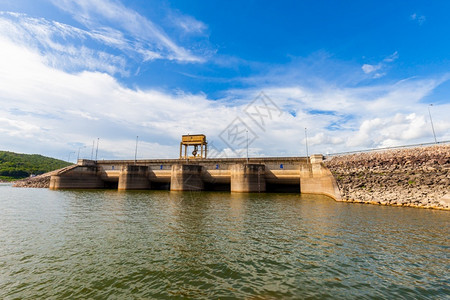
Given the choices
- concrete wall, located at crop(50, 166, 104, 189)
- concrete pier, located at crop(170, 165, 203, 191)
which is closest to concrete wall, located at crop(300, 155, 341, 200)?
concrete pier, located at crop(170, 165, 203, 191)

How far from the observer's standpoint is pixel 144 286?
6.48 metres

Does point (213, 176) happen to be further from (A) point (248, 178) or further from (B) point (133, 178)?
(B) point (133, 178)

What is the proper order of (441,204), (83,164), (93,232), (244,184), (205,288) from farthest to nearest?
(83,164) < (244,184) < (441,204) < (93,232) < (205,288)

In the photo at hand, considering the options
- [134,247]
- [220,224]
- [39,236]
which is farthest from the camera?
[220,224]

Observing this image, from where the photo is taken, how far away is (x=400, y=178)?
2614cm

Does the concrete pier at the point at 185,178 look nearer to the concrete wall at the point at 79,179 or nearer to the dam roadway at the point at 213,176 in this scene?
the dam roadway at the point at 213,176

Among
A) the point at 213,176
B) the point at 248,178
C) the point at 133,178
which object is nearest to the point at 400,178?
the point at 248,178

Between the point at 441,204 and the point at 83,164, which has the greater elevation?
the point at 83,164

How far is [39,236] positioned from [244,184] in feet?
106

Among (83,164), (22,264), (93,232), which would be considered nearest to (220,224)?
(93,232)

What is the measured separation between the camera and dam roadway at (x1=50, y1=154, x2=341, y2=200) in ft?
132

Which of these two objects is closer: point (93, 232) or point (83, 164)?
point (93, 232)

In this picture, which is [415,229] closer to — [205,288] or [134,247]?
[205,288]

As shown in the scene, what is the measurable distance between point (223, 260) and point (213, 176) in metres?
37.3
